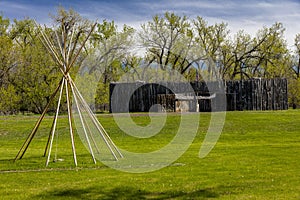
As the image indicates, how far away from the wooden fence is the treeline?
10.1 feet

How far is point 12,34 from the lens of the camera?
1663 inches

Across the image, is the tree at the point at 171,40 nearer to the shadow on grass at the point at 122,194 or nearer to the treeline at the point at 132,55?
the treeline at the point at 132,55

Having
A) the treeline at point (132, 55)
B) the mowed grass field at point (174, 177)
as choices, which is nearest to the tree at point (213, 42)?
the treeline at point (132, 55)

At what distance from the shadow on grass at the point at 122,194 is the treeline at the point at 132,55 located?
25.1 m

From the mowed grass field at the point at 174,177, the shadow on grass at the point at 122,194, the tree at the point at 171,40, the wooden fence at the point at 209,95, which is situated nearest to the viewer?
the shadow on grass at the point at 122,194

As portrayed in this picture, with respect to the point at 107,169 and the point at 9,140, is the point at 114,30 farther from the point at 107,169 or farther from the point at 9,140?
the point at 107,169

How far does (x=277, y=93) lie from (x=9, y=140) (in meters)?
20.4

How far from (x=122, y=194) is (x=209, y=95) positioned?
2677cm

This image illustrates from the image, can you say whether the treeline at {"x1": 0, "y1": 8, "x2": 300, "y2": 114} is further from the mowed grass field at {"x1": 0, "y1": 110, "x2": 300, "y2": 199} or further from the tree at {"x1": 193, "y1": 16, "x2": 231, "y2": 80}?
the mowed grass field at {"x1": 0, "y1": 110, "x2": 300, "y2": 199}

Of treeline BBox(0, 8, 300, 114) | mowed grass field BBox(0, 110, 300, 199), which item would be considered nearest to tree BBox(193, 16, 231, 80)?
treeline BBox(0, 8, 300, 114)

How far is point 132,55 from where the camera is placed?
4819cm

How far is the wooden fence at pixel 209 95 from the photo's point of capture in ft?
110

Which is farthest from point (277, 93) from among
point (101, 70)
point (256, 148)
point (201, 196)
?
point (201, 196)

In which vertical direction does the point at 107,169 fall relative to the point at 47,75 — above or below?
below
